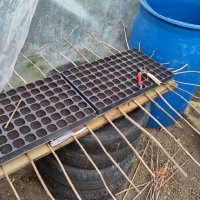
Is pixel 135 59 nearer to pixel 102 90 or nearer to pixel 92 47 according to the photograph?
pixel 102 90

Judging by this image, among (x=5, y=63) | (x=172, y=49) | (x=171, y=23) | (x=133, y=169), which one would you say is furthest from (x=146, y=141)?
(x=5, y=63)

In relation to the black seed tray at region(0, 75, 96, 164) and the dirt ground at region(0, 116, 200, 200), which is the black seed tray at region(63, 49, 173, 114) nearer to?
the black seed tray at region(0, 75, 96, 164)

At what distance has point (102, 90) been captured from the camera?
5.71 feet

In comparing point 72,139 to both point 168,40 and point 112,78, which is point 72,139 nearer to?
point 112,78

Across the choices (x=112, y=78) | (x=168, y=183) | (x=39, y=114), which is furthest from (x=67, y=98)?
(x=168, y=183)

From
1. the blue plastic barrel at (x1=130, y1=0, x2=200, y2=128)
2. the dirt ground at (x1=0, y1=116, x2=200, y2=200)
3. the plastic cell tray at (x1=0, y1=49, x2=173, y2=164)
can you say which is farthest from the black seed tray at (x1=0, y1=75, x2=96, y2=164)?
the dirt ground at (x1=0, y1=116, x2=200, y2=200)

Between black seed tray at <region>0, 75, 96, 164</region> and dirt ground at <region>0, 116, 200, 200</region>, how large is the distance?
995mm

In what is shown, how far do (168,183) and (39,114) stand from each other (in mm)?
1462

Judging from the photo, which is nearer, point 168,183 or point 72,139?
point 72,139

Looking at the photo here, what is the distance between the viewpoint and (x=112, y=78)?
72.9 inches

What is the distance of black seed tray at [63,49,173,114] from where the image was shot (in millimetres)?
1677

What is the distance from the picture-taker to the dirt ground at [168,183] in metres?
2.27

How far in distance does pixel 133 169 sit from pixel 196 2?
5.25ft

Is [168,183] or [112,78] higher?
[112,78]
